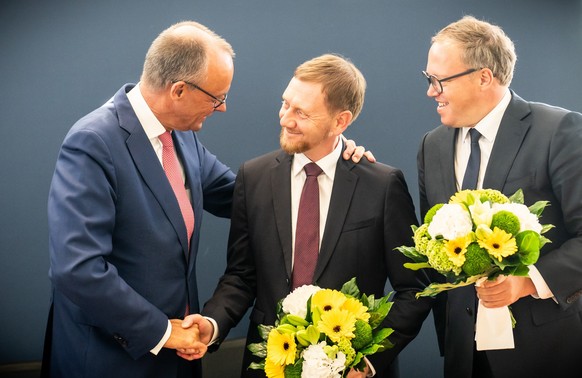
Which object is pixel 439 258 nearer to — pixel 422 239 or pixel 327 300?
pixel 422 239

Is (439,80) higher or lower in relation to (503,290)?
higher

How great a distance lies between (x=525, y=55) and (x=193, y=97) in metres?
2.17

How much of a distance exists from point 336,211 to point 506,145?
71cm

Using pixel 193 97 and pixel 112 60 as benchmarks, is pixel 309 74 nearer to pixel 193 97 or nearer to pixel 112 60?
pixel 193 97

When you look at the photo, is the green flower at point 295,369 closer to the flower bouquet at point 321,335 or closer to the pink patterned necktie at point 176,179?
the flower bouquet at point 321,335

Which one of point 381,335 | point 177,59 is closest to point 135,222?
point 177,59

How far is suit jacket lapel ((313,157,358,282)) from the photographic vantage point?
2861 millimetres

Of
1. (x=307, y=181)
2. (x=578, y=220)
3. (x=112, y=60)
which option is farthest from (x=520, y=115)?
(x=112, y=60)

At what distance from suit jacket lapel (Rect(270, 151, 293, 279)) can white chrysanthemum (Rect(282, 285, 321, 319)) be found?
31 cm

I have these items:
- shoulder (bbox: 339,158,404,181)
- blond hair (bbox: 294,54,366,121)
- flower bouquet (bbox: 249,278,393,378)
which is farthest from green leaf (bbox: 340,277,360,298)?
blond hair (bbox: 294,54,366,121)

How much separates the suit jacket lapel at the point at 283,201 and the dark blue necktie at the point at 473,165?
70 centimetres

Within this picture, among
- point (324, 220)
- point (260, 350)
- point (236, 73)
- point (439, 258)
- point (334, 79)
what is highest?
point (334, 79)

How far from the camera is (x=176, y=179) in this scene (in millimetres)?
2947

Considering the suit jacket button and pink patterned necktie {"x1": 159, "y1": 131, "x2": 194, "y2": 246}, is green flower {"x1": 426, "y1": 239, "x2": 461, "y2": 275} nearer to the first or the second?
pink patterned necktie {"x1": 159, "y1": 131, "x2": 194, "y2": 246}
